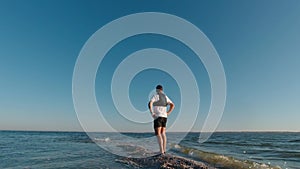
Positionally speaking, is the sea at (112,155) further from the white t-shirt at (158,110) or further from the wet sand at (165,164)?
the white t-shirt at (158,110)

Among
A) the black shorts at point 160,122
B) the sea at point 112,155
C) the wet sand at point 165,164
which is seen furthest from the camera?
the black shorts at point 160,122

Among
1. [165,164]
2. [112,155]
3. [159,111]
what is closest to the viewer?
[165,164]

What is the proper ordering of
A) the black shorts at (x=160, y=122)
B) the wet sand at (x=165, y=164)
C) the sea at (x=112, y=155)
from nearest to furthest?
the wet sand at (x=165, y=164) < the sea at (x=112, y=155) < the black shorts at (x=160, y=122)

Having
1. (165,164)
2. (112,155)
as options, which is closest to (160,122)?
(165,164)

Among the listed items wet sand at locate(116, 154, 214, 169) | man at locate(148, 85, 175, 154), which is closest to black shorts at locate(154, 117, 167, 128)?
man at locate(148, 85, 175, 154)

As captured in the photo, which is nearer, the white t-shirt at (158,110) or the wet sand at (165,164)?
the wet sand at (165,164)

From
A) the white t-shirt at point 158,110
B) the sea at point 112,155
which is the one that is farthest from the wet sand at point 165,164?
the white t-shirt at point 158,110

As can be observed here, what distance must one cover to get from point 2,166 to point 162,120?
5254mm

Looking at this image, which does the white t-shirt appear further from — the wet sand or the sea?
the sea

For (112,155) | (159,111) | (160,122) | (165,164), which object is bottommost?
(112,155)

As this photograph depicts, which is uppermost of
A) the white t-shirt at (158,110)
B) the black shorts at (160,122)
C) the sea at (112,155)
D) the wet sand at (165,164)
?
the white t-shirt at (158,110)

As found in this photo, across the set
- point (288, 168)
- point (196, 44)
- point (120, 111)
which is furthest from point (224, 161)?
point (196, 44)

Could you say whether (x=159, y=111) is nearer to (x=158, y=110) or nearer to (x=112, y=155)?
(x=158, y=110)

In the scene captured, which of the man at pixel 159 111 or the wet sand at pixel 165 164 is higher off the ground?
the man at pixel 159 111
